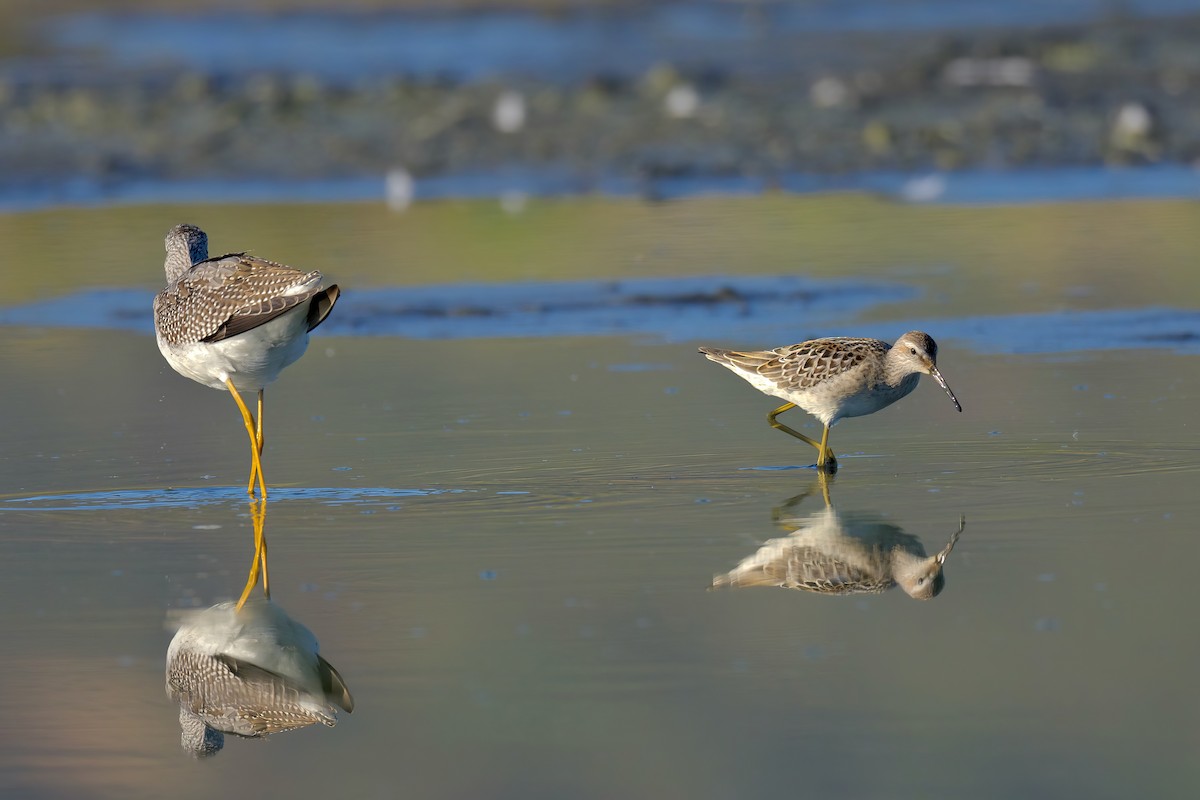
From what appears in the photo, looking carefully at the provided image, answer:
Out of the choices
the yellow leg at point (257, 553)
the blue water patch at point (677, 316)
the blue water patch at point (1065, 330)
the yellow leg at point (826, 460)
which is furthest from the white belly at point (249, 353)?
the blue water patch at point (1065, 330)

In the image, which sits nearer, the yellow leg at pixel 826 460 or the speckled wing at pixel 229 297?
the speckled wing at pixel 229 297

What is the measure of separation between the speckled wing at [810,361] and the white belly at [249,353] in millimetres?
2419

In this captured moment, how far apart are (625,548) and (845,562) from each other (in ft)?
2.88

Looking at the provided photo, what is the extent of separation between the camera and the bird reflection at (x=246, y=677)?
19.7 feet

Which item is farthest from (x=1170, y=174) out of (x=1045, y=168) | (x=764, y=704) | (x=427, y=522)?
(x=764, y=704)

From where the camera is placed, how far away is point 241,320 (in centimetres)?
877

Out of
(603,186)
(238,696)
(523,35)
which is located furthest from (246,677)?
(523,35)

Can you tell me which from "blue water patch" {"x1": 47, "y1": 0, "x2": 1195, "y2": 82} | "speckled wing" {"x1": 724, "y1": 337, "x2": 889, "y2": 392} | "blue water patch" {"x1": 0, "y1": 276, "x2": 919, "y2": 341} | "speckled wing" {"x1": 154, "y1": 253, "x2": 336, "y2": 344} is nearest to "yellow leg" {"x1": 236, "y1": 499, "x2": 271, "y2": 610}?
"speckled wing" {"x1": 154, "y1": 253, "x2": 336, "y2": 344}

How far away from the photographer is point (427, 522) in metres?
8.34

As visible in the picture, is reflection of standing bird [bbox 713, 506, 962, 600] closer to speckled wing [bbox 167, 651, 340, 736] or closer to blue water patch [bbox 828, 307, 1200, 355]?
speckled wing [bbox 167, 651, 340, 736]

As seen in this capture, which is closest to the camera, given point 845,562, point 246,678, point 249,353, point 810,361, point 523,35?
point 246,678

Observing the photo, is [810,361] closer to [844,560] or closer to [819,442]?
[819,442]

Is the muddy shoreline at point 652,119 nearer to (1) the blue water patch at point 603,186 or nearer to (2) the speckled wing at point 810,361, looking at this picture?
(1) the blue water patch at point 603,186

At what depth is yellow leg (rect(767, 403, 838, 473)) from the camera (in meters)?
9.30
